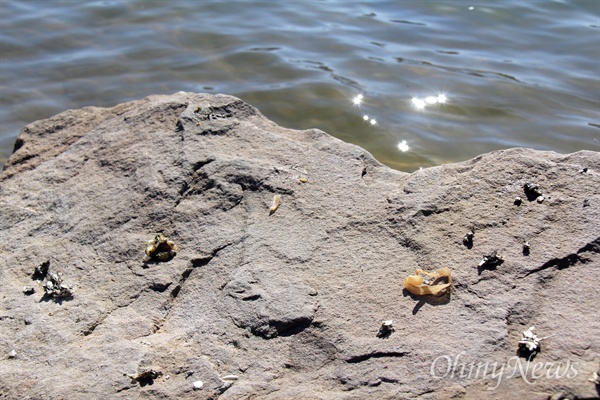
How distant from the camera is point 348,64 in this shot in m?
6.68

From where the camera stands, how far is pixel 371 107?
19.4 feet

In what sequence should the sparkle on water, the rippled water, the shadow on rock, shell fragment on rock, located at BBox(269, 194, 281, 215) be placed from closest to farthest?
1. the shadow on rock
2. shell fragment on rock, located at BBox(269, 194, 281, 215)
3. the sparkle on water
4. the rippled water

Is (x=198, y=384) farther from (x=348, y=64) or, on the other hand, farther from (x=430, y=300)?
(x=348, y=64)

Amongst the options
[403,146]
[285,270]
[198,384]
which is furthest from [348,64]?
[198,384]

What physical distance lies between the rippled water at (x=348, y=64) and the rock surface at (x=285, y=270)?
1.93 meters

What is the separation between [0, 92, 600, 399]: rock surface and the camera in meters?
2.43

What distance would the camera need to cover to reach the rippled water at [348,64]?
222 inches

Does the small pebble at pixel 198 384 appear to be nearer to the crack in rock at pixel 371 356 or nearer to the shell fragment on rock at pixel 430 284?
the crack in rock at pixel 371 356

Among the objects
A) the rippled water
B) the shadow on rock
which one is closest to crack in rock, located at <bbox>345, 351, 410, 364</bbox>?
the shadow on rock

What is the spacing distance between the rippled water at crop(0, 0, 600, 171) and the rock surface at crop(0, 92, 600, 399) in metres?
1.93

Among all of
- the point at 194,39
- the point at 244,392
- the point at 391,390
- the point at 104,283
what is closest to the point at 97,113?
the point at 104,283

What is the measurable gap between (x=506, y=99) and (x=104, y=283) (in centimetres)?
421

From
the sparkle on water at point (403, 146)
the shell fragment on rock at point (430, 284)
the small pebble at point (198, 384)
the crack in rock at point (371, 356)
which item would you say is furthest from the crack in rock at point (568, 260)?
the sparkle on water at point (403, 146)

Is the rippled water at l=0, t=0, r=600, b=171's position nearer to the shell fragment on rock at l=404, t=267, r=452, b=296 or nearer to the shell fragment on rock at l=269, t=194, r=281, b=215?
the shell fragment on rock at l=269, t=194, r=281, b=215
